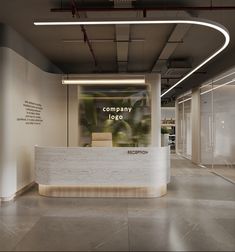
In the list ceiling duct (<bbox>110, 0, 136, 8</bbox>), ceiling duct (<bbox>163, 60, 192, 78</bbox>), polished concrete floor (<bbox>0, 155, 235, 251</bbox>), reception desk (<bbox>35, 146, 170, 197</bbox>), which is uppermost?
ceiling duct (<bbox>110, 0, 136, 8</bbox>)

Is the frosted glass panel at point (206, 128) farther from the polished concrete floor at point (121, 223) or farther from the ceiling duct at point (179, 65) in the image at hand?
the polished concrete floor at point (121, 223)

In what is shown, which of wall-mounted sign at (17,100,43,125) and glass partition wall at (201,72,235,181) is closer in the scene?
wall-mounted sign at (17,100,43,125)

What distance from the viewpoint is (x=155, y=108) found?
1014 centimetres

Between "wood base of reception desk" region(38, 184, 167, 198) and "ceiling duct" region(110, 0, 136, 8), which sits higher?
"ceiling duct" region(110, 0, 136, 8)

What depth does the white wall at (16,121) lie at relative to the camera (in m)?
6.85

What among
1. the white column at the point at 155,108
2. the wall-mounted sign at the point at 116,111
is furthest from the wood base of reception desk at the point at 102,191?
the wall-mounted sign at the point at 116,111

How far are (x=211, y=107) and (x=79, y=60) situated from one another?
4969 mm

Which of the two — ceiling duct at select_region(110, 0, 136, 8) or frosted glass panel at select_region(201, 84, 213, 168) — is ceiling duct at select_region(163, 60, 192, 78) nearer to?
frosted glass panel at select_region(201, 84, 213, 168)

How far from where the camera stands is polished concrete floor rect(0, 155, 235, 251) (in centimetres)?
424

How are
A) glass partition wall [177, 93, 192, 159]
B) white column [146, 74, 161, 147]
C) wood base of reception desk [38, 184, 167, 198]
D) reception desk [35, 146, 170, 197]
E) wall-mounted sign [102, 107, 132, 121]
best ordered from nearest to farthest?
1. reception desk [35, 146, 170, 197]
2. wood base of reception desk [38, 184, 167, 198]
3. white column [146, 74, 161, 147]
4. wall-mounted sign [102, 107, 132, 121]
5. glass partition wall [177, 93, 192, 159]

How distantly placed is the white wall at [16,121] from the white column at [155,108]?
3071mm

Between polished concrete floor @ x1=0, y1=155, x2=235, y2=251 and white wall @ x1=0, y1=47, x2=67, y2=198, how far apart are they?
0.63 meters

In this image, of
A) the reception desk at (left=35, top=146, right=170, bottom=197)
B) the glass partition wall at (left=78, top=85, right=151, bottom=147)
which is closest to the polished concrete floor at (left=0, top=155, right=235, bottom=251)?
Answer: the reception desk at (left=35, top=146, right=170, bottom=197)

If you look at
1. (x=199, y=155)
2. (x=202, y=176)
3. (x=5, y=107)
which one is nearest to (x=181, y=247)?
(x=5, y=107)
